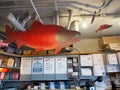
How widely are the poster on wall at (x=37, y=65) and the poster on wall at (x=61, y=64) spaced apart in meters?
0.39

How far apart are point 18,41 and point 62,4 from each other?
37.7 inches

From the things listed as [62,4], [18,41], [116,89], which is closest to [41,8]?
[62,4]

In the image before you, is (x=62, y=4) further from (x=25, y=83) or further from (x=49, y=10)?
(x=25, y=83)

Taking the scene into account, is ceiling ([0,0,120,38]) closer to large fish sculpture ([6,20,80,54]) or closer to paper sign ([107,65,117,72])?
large fish sculpture ([6,20,80,54])

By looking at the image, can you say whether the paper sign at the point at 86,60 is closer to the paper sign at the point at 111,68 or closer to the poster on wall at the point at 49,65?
the paper sign at the point at 111,68

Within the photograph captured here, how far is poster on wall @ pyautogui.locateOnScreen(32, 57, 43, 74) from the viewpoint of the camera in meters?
3.68

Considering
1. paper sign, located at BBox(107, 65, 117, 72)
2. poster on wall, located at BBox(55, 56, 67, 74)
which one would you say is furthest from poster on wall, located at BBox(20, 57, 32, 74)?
paper sign, located at BBox(107, 65, 117, 72)

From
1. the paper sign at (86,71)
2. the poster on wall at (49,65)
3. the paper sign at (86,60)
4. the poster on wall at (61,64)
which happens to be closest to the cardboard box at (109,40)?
the paper sign at (86,60)

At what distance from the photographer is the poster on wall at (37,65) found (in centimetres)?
368

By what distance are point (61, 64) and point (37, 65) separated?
58 centimetres

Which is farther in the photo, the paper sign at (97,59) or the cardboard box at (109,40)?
the cardboard box at (109,40)

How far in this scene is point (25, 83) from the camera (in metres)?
3.99

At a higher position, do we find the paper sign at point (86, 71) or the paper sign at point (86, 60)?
the paper sign at point (86, 60)

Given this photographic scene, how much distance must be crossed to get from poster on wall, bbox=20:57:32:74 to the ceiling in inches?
36.8
